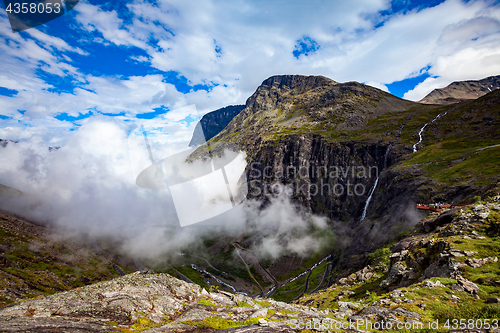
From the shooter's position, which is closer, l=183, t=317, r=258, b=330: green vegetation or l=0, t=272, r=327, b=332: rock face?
l=0, t=272, r=327, b=332: rock face

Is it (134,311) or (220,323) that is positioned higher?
(134,311)

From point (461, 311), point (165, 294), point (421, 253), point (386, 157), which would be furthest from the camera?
point (386, 157)

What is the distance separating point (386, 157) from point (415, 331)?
218 m

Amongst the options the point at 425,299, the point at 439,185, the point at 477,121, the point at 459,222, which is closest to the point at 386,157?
the point at 477,121

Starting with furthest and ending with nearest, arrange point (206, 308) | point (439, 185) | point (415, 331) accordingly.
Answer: point (439, 185) < point (206, 308) < point (415, 331)

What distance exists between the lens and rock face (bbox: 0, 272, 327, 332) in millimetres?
14266

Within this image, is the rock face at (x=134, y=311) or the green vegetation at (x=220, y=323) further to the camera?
the green vegetation at (x=220, y=323)

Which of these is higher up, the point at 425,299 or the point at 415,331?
the point at 415,331

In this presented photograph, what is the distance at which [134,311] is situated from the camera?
1792 centimetres

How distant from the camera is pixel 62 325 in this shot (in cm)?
Result: 1355

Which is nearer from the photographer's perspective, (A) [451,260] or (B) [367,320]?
(B) [367,320]

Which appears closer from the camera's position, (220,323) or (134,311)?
(220,323)

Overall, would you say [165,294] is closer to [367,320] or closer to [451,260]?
[367,320]

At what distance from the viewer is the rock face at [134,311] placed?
14.3 m
